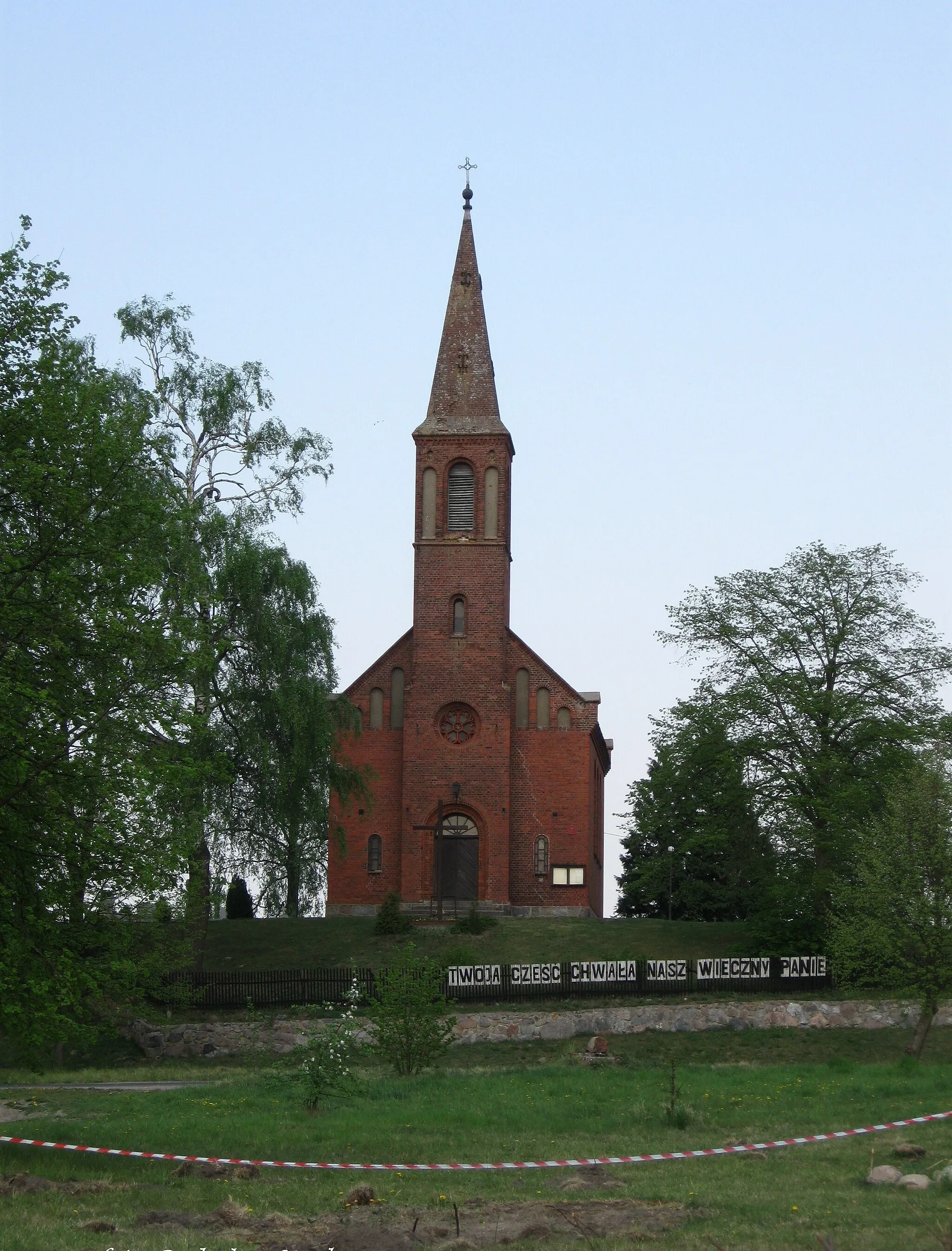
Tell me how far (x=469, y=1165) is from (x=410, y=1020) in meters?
8.20

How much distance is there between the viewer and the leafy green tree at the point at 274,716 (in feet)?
116

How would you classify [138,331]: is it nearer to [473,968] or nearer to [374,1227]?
[473,968]

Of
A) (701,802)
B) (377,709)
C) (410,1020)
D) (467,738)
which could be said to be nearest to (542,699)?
(467,738)

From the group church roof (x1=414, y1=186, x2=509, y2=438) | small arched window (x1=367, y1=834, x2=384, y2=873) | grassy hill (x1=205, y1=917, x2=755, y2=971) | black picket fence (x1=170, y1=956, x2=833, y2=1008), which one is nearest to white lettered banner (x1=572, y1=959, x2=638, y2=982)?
black picket fence (x1=170, y1=956, x2=833, y2=1008)

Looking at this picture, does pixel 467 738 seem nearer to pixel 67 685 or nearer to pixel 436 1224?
pixel 67 685

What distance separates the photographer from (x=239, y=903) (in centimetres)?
4484

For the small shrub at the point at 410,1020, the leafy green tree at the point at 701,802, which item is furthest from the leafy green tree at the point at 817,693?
the small shrub at the point at 410,1020

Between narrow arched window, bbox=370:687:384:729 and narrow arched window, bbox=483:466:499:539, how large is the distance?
19.6 feet

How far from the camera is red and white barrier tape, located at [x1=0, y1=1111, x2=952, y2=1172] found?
49.0ft

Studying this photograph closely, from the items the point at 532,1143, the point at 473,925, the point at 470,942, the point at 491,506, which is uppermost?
Answer: the point at 491,506

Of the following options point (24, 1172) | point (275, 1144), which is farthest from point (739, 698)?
point (24, 1172)

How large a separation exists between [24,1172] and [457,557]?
3143 cm

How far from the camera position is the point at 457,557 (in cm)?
4459

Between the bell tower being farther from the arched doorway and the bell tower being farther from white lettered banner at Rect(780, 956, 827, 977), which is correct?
white lettered banner at Rect(780, 956, 827, 977)
